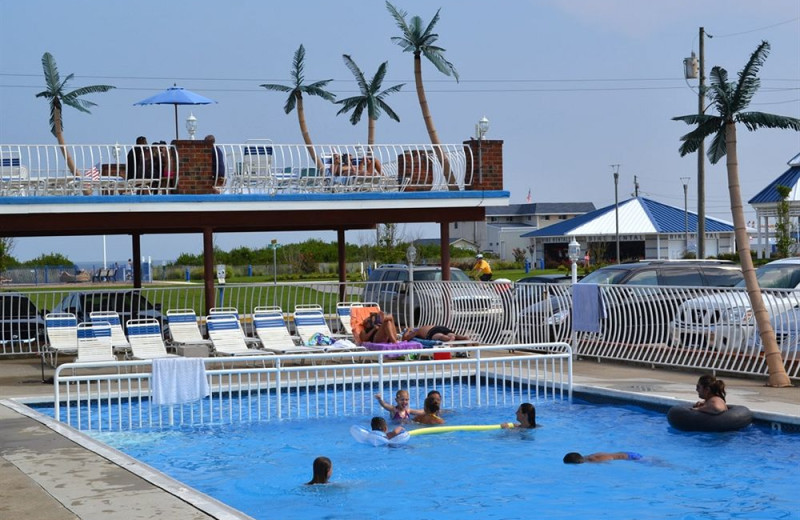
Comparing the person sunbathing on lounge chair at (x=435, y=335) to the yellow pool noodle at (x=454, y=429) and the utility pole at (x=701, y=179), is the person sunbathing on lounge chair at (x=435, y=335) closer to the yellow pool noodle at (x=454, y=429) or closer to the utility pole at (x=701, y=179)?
the yellow pool noodle at (x=454, y=429)

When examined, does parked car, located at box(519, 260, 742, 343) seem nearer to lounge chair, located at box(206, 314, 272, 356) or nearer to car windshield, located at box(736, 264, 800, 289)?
car windshield, located at box(736, 264, 800, 289)

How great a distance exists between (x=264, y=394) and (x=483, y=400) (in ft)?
10.5

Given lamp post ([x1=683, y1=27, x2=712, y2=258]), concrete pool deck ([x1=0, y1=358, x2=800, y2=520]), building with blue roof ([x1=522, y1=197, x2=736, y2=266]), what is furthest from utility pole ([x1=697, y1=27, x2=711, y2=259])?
building with blue roof ([x1=522, y1=197, x2=736, y2=266])

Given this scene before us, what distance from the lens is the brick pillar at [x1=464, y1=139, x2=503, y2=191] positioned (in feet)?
74.3

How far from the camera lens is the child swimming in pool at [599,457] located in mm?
12070

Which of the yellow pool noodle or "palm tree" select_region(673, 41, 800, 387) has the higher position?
"palm tree" select_region(673, 41, 800, 387)

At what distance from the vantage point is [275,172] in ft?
69.8

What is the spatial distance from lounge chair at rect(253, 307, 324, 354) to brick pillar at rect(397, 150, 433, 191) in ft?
15.6

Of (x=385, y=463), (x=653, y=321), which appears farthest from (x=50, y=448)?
(x=653, y=321)

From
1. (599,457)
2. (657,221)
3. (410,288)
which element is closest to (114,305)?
(410,288)

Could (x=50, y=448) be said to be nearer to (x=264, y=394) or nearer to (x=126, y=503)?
(x=126, y=503)

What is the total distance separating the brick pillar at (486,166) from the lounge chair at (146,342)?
7.63 m

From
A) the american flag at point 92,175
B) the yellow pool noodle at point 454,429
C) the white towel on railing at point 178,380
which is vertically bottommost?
the yellow pool noodle at point 454,429

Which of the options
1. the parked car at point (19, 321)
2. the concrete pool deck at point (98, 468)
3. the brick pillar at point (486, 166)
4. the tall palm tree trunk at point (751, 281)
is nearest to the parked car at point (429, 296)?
the brick pillar at point (486, 166)
